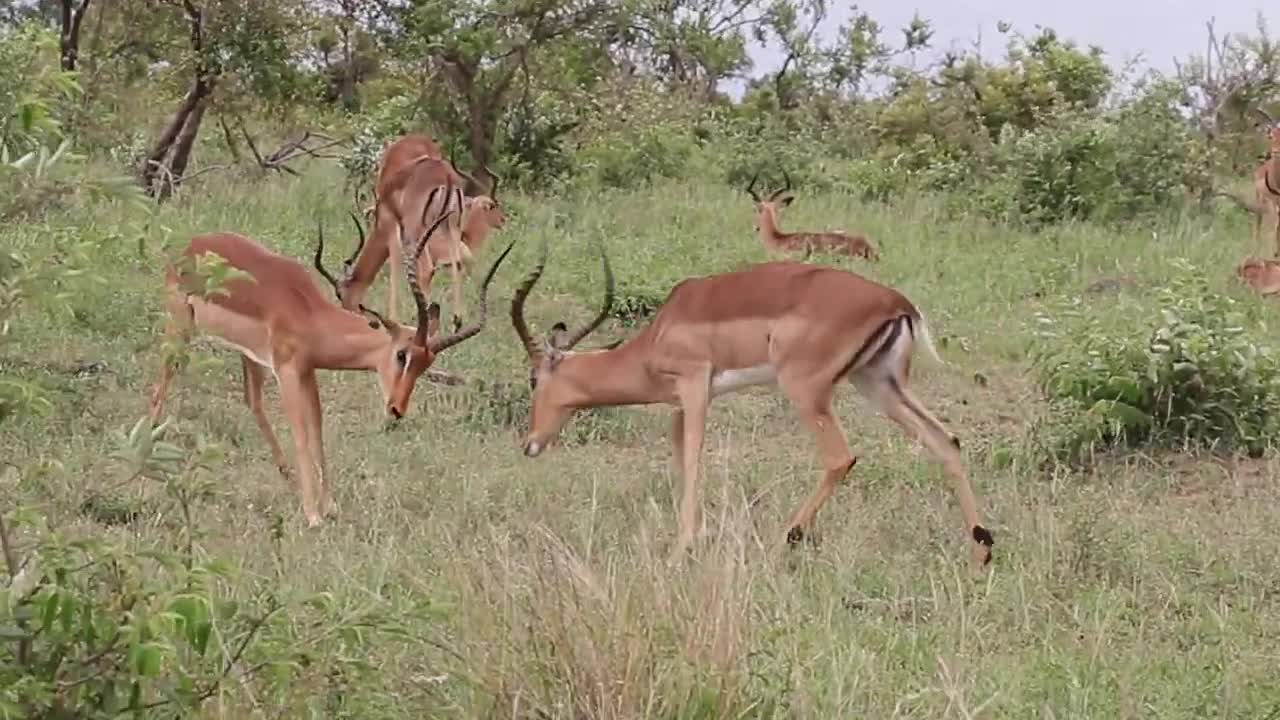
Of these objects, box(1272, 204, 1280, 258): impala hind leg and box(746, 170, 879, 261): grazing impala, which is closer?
box(746, 170, 879, 261): grazing impala

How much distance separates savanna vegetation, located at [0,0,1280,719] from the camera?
8.57ft

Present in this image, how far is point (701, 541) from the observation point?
3.69m

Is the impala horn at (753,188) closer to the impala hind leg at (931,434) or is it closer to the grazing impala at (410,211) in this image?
the grazing impala at (410,211)

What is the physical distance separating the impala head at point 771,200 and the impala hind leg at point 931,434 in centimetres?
559

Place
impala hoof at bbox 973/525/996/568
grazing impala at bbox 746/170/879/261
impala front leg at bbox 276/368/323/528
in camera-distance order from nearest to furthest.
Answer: impala hoof at bbox 973/525/996/568 < impala front leg at bbox 276/368/323/528 < grazing impala at bbox 746/170/879/261

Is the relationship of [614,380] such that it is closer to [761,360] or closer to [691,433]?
[691,433]

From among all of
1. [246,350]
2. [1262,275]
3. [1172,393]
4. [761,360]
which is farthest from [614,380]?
[1262,275]

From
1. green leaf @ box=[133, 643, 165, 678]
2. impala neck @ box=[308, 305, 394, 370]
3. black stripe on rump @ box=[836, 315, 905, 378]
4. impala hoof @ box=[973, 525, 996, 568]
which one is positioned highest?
→ green leaf @ box=[133, 643, 165, 678]

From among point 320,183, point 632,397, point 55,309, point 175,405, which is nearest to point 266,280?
point 175,405

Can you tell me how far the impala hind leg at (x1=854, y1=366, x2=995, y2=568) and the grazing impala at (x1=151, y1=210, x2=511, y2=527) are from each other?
1.30m

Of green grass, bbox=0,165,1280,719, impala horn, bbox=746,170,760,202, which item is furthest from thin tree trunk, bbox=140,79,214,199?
impala horn, bbox=746,170,760,202

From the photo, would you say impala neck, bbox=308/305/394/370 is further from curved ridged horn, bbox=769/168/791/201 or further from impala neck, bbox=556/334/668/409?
curved ridged horn, bbox=769/168/791/201

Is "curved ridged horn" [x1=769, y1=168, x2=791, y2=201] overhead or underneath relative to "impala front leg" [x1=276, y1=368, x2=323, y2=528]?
underneath

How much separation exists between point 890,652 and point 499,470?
2298mm
